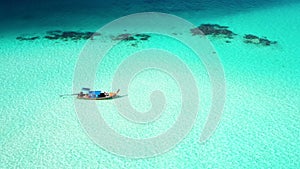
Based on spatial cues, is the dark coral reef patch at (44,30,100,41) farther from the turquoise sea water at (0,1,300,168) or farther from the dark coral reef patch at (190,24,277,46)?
the dark coral reef patch at (190,24,277,46)

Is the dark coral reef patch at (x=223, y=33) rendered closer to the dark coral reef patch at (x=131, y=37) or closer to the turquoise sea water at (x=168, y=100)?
the turquoise sea water at (x=168, y=100)

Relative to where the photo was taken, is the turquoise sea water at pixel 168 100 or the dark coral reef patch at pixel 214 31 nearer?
the turquoise sea water at pixel 168 100

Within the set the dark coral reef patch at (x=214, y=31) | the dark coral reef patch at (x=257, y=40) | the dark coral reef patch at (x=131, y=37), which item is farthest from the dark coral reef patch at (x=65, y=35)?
the dark coral reef patch at (x=257, y=40)

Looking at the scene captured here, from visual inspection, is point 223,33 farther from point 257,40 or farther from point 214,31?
point 257,40

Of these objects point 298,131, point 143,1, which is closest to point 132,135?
point 298,131

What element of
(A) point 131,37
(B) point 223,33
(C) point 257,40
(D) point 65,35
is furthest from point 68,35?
(C) point 257,40

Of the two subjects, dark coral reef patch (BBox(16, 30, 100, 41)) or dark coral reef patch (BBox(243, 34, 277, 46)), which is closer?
dark coral reef patch (BBox(243, 34, 277, 46))

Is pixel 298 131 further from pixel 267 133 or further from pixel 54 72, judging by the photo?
pixel 54 72

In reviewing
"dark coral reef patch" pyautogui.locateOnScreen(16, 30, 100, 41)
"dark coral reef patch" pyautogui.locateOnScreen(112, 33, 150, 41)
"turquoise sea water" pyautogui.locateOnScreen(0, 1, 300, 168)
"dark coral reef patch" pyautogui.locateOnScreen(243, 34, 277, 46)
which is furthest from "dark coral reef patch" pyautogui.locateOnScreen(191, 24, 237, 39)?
"dark coral reef patch" pyautogui.locateOnScreen(16, 30, 100, 41)
